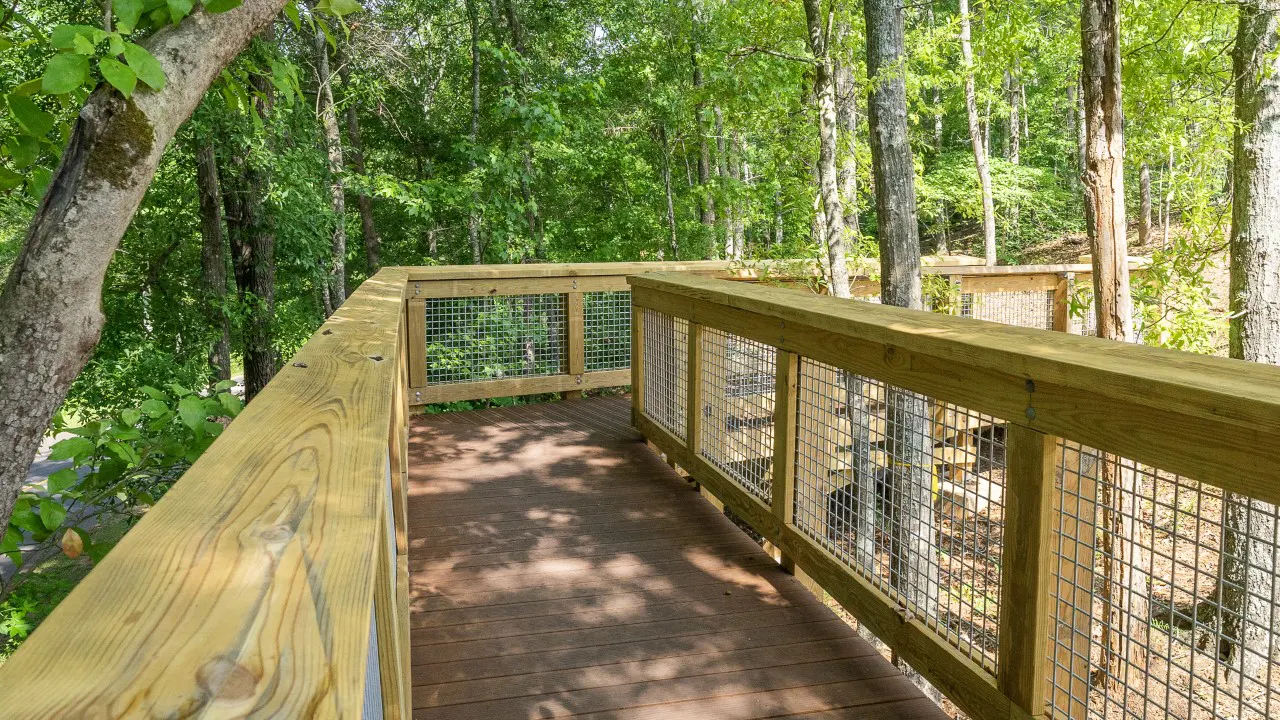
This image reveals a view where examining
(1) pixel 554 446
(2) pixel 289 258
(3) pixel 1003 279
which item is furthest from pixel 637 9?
(1) pixel 554 446

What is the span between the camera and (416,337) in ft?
23.0

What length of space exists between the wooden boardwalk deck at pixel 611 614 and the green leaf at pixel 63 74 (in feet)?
6.30

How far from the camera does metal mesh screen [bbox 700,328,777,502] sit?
4.09m

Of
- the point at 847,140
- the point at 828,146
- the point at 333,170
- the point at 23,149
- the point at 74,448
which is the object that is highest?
the point at 333,170

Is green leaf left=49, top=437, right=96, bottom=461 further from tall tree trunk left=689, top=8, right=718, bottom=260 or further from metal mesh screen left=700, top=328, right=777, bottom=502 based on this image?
tall tree trunk left=689, top=8, right=718, bottom=260

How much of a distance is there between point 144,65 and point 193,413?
1024 millimetres

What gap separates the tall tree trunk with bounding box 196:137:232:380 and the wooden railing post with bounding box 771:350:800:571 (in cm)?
878

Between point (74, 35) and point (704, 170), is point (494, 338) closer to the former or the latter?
point (74, 35)

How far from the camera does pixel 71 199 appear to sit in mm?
2074

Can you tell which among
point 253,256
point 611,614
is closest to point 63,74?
point 611,614

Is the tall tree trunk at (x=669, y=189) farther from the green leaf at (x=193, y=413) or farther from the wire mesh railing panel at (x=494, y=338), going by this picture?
the green leaf at (x=193, y=413)

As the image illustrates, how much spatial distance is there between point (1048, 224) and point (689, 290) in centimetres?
2622

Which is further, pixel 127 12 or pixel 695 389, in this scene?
pixel 695 389

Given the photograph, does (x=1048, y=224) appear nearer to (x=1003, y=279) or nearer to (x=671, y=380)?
(x=1003, y=279)
